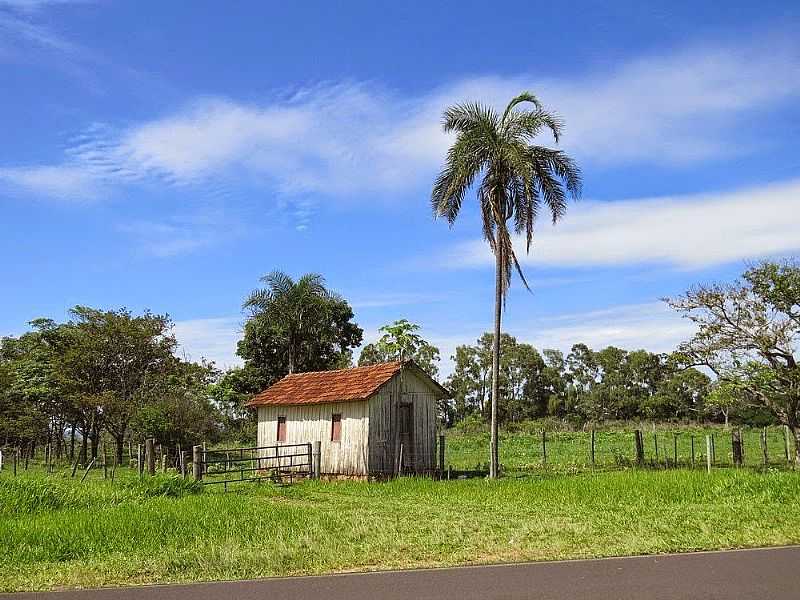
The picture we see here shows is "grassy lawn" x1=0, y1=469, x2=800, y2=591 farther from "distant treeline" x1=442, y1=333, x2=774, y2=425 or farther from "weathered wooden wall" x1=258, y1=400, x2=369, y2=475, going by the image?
"distant treeline" x1=442, y1=333, x2=774, y2=425

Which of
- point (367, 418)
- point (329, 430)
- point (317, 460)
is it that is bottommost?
point (317, 460)

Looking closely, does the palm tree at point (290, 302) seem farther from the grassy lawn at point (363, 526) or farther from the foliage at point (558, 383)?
the foliage at point (558, 383)

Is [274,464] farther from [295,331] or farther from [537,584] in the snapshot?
[537,584]

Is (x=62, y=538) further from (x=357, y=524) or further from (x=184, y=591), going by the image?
(x=357, y=524)

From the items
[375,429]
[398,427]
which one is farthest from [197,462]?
[398,427]

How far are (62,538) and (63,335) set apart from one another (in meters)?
32.0

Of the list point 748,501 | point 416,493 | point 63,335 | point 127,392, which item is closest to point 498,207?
point 416,493

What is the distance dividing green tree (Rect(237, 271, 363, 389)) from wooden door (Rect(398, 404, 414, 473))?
14449mm

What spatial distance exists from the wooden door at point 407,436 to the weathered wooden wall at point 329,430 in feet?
5.30

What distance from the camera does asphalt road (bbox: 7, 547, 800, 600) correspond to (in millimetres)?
8516

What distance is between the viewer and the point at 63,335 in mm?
41125

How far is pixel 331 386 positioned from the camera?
27375 millimetres

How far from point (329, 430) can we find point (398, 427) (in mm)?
2490

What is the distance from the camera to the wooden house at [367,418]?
2523 cm
